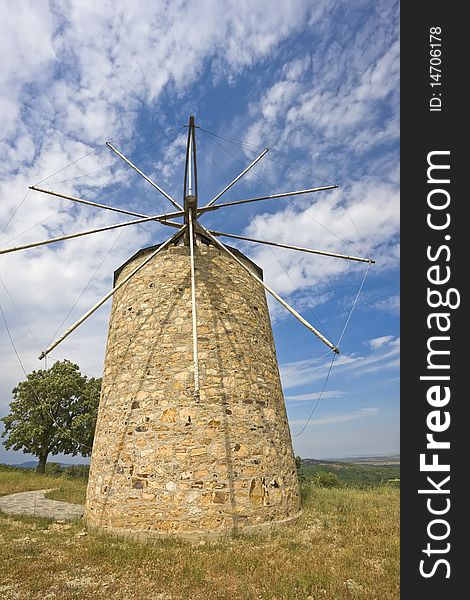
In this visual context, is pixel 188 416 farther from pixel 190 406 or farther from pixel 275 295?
pixel 275 295

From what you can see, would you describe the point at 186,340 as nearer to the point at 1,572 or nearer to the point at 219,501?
the point at 219,501

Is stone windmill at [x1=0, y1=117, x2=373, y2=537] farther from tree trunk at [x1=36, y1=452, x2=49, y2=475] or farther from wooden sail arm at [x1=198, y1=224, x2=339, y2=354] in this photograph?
tree trunk at [x1=36, y1=452, x2=49, y2=475]

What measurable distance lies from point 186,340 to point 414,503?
241 inches

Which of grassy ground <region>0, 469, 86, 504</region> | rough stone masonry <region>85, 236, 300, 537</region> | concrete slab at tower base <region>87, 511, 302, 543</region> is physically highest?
rough stone masonry <region>85, 236, 300, 537</region>

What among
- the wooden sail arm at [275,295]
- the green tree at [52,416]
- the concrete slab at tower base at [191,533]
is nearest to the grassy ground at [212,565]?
the concrete slab at tower base at [191,533]

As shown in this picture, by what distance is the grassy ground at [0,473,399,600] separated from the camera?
561cm

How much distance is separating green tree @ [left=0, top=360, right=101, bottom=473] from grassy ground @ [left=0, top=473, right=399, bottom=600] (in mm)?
15148

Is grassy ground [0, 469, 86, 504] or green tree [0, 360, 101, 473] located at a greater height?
green tree [0, 360, 101, 473]

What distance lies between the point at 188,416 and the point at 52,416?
1796 centimetres

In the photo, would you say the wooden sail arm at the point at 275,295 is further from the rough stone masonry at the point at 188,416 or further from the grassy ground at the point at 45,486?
the grassy ground at the point at 45,486

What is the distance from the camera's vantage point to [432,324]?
19.7 feet

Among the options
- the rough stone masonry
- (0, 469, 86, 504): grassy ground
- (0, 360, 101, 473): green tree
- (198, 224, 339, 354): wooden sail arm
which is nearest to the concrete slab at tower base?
the rough stone masonry

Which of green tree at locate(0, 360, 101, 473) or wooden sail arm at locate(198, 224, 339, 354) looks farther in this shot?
green tree at locate(0, 360, 101, 473)

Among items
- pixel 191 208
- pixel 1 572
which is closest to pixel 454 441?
pixel 1 572
